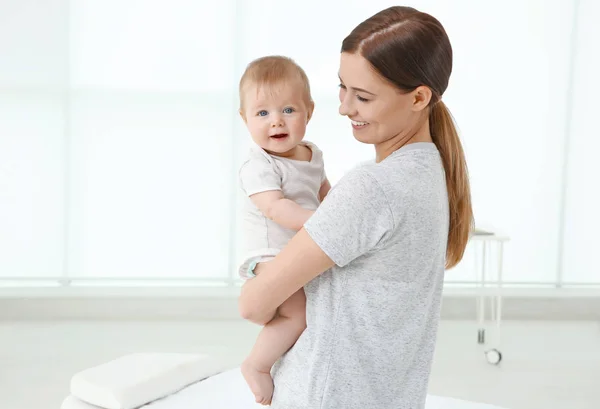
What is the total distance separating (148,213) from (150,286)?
1.51 ft

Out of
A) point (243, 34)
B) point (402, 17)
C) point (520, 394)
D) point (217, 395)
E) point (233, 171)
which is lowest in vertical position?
point (520, 394)

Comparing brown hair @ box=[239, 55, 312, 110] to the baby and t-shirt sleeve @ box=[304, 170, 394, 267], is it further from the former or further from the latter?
t-shirt sleeve @ box=[304, 170, 394, 267]

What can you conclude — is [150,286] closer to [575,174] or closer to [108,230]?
[108,230]

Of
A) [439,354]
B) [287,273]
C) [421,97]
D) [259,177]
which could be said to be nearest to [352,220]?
[287,273]

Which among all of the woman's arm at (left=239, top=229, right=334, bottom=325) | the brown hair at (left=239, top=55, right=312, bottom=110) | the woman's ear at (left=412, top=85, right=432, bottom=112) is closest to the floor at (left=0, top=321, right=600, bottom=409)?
the brown hair at (left=239, top=55, right=312, bottom=110)

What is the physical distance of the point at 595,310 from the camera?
511 cm

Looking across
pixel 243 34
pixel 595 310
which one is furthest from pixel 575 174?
pixel 243 34

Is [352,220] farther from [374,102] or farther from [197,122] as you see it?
[197,122]

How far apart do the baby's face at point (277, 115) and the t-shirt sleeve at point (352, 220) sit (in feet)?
1.18

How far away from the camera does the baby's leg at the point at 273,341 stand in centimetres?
141

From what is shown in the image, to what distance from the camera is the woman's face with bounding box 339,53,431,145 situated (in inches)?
50.3

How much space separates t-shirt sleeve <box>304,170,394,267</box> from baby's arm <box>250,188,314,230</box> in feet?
0.83

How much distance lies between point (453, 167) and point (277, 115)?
1.19 feet

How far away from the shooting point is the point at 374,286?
4.19 ft
